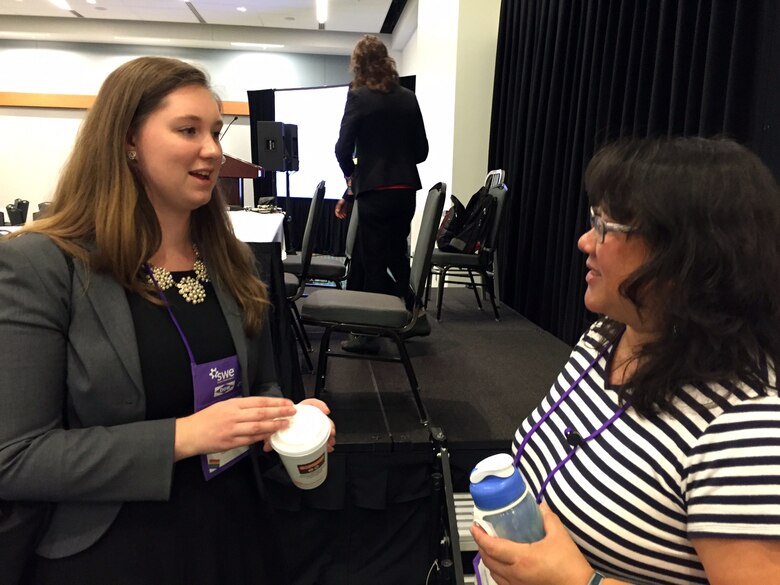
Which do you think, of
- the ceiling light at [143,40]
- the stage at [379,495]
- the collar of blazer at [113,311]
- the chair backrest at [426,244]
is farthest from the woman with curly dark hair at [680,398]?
the ceiling light at [143,40]

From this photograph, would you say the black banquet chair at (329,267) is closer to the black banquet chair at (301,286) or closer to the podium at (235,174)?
the black banquet chair at (301,286)

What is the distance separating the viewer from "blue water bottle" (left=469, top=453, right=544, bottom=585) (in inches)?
26.4

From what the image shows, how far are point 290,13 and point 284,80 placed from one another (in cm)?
137

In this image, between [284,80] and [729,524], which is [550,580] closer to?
[729,524]

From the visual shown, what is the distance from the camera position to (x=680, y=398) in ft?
2.22

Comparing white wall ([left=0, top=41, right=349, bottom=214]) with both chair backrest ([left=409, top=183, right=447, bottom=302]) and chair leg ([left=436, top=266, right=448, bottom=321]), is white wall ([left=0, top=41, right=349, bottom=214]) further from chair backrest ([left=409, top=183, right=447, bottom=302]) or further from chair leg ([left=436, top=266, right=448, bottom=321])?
chair backrest ([left=409, top=183, right=447, bottom=302])

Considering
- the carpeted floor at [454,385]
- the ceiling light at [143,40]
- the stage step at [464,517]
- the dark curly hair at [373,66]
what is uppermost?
the ceiling light at [143,40]

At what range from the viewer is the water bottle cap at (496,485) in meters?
0.67

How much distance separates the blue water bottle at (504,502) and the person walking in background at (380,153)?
2.23 metres

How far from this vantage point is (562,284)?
3469 mm

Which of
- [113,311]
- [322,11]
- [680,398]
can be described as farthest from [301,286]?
[322,11]

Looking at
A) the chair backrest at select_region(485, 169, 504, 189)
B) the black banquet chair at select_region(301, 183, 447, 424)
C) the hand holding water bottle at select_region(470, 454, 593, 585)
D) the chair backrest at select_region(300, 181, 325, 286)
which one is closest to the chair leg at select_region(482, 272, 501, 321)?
the chair backrest at select_region(485, 169, 504, 189)

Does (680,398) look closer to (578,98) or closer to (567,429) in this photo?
(567,429)

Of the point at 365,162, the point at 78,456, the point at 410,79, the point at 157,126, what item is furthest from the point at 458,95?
the point at 78,456
